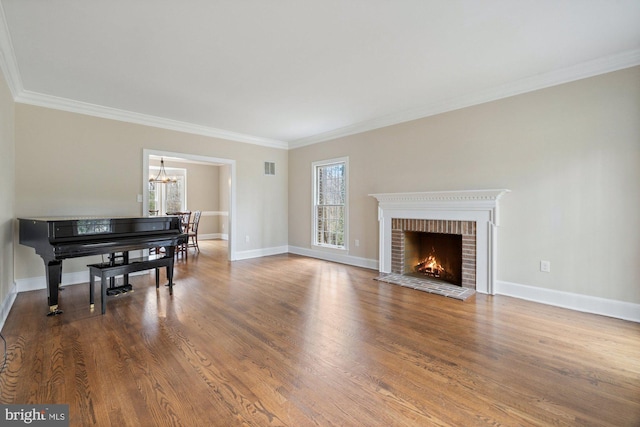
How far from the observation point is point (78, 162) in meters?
4.14

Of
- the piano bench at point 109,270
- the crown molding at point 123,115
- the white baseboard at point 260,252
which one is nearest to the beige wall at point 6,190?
the crown molding at point 123,115

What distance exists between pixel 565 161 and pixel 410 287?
2.38 metres

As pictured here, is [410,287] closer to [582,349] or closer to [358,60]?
[582,349]

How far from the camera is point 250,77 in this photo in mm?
3328

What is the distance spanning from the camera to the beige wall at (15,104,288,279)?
149 inches

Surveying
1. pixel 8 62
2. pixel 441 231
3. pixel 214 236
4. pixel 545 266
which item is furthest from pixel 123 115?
pixel 545 266

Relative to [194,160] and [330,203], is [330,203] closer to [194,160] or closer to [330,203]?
[330,203]

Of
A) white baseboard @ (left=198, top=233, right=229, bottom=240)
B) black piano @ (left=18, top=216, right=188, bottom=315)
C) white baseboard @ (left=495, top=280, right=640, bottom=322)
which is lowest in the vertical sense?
white baseboard @ (left=495, top=280, right=640, bottom=322)

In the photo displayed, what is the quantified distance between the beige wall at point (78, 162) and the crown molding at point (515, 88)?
3.35 meters

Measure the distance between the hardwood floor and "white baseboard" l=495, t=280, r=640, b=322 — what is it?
14 cm

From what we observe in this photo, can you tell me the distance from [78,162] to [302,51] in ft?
12.3

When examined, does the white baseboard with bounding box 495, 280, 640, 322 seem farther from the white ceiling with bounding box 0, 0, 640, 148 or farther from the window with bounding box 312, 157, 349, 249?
the window with bounding box 312, 157, 349, 249

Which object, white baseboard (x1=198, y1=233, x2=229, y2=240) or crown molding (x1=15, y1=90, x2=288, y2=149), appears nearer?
crown molding (x1=15, y1=90, x2=288, y2=149)

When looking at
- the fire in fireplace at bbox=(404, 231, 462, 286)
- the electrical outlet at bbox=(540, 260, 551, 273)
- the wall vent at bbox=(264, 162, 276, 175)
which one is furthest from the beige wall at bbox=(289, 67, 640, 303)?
the wall vent at bbox=(264, 162, 276, 175)
